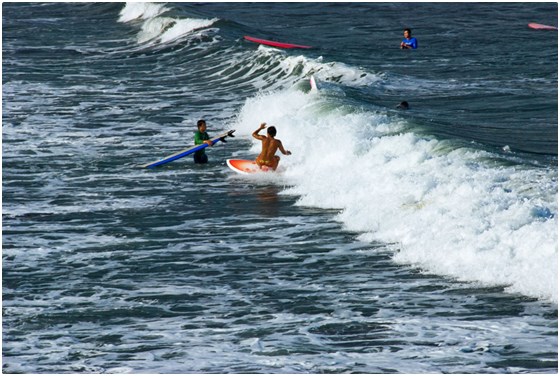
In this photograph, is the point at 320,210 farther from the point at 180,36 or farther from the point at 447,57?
the point at 180,36

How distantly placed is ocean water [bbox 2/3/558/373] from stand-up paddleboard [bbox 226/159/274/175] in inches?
6.0

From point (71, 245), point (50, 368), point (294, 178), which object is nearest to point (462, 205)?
point (294, 178)

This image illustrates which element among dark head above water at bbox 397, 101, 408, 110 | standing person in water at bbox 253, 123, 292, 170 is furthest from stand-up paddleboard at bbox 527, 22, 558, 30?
standing person in water at bbox 253, 123, 292, 170

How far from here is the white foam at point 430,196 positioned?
569 inches

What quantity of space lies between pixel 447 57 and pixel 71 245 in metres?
22.7

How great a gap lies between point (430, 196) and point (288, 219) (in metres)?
2.24

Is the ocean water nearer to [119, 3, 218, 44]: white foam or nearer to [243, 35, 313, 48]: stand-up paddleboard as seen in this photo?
[243, 35, 313, 48]: stand-up paddleboard

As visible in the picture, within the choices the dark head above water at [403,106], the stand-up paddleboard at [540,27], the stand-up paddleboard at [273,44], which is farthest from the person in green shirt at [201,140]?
the stand-up paddleboard at [540,27]

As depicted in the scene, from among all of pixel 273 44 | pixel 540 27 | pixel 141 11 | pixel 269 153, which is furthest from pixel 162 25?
pixel 269 153

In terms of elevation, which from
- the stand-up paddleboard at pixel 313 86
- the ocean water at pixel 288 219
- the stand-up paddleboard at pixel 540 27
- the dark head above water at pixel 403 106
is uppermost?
the stand-up paddleboard at pixel 540 27

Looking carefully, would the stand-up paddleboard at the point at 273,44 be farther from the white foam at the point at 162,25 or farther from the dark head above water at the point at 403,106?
the dark head above water at the point at 403,106

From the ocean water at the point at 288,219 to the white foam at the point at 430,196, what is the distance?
1.8 inches

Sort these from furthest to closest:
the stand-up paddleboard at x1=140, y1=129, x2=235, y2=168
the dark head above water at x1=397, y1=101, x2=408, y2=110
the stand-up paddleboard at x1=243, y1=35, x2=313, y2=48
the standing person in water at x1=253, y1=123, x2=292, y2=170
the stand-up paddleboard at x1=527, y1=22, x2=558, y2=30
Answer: the stand-up paddleboard at x1=527, y1=22, x2=558, y2=30, the stand-up paddleboard at x1=243, y1=35, x2=313, y2=48, the dark head above water at x1=397, y1=101, x2=408, y2=110, the stand-up paddleboard at x1=140, y1=129, x2=235, y2=168, the standing person in water at x1=253, y1=123, x2=292, y2=170

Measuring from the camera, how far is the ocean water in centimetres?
1195
